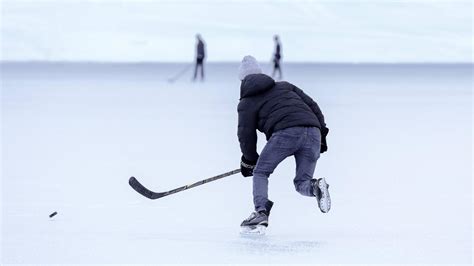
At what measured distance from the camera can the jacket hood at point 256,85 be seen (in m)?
5.38

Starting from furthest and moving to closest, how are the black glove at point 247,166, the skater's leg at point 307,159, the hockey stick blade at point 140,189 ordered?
the hockey stick blade at point 140,189 → the black glove at point 247,166 → the skater's leg at point 307,159

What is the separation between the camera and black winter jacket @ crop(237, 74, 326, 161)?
17.7 ft

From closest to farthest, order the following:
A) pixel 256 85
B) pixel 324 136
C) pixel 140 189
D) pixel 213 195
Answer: pixel 256 85 < pixel 324 136 < pixel 140 189 < pixel 213 195

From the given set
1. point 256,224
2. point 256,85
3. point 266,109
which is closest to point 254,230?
point 256,224

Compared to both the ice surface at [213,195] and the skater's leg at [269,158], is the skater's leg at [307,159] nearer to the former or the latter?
the skater's leg at [269,158]

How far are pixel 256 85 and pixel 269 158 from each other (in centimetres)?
41

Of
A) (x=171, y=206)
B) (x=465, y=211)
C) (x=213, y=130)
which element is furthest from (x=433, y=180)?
(x=213, y=130)

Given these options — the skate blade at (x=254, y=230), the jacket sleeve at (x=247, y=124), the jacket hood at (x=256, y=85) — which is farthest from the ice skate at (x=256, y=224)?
the jacket hood at (x=256, y=85)

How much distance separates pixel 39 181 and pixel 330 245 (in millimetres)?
2904

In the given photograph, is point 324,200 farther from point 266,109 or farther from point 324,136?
point 266,109

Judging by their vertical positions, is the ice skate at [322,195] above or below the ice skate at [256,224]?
above

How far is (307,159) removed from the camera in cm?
559

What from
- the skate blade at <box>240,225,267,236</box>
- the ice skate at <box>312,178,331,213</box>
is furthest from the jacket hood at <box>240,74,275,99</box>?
the skate blade at <box>240,225,267,236</box>

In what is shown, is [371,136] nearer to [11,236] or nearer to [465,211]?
[465,211]
